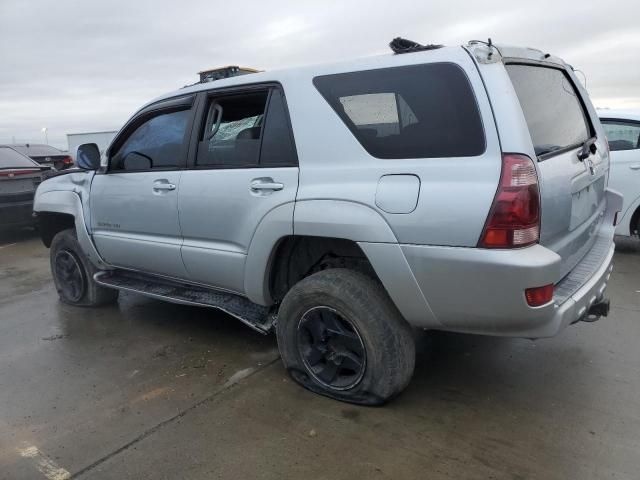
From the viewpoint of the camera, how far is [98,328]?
4.51 meters

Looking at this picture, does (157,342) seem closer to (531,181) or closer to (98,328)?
(98,328)

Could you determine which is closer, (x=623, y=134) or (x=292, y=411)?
(x=292, y=411)

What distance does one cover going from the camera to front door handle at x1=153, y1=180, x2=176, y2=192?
372 centimetres

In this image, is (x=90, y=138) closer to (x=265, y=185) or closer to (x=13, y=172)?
(x=13, y=172)

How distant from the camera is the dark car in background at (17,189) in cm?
805

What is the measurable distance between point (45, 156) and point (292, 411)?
8.82 meters

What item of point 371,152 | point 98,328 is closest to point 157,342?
point 98,328

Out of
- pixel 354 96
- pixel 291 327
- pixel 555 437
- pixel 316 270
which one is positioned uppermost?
pixel 354 96

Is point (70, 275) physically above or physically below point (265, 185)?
below

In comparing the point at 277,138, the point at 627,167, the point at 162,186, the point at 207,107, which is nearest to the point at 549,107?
the point at 277,138

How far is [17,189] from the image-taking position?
8211 millimetres

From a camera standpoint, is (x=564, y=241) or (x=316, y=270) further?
(x=316, y=270)

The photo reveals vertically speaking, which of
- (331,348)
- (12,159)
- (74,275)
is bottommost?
(331,348)

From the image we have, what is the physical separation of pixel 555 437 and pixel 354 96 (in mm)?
2033
